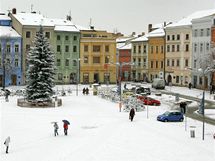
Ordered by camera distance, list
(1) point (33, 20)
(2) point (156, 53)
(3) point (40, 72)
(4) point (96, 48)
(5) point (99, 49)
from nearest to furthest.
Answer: (3) point (40, 72), (1) point (33, 20), (4) point (96, 48), (5) point (99, 49), (2) point (156, 53)

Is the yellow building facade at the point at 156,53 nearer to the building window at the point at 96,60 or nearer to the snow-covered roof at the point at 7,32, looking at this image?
the building window at the point at 96,60

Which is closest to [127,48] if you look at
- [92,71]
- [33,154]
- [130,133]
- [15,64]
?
[92,71]

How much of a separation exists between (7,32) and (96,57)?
682 inches

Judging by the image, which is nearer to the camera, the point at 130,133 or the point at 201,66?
the point at 130,133

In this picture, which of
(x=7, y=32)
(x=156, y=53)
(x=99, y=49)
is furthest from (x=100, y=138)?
(x=156, y=53)

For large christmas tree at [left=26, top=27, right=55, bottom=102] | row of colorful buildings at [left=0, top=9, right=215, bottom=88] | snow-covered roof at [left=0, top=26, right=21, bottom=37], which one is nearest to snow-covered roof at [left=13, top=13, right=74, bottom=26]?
row of colorful buildings at [left=0, top=9, right=215, bottom=88]

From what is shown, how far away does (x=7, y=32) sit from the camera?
8031 cm

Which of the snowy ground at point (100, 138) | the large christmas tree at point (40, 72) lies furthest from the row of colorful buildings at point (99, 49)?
the snowy ground at point (100, 138)

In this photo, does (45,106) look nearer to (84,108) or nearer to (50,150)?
(84,108)

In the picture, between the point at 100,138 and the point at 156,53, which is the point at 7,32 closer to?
the point at 156,53

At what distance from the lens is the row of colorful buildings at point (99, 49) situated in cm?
7731

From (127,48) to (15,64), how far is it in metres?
31.4

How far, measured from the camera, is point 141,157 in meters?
26.9

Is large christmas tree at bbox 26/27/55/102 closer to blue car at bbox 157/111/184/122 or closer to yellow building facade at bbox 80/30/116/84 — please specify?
blue car at bbox 157/111/184/122
